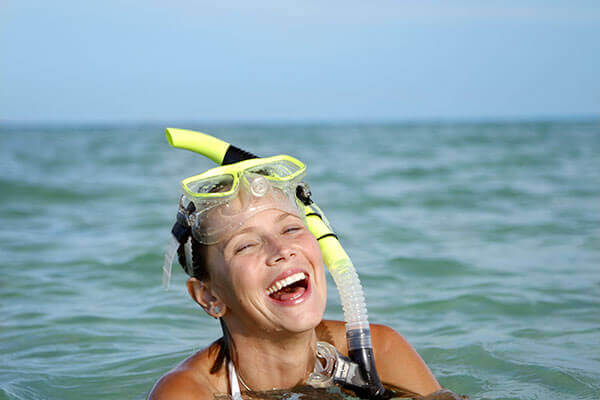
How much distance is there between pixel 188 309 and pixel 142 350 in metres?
0.88

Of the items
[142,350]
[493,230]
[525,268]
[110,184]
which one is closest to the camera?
[142,350]

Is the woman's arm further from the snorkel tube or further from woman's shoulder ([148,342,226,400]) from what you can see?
woman's shoulder ([148,342,226,400])

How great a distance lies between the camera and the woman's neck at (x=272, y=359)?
2654mm

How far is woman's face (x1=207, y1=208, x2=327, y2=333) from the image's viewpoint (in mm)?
2459

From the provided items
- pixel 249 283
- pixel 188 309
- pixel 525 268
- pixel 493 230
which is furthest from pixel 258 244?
pixel 493 230

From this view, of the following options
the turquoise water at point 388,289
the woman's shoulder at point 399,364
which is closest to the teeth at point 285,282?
the woman's shoulder at point 399,364

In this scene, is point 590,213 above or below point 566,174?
below

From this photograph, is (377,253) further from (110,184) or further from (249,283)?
(110,184)

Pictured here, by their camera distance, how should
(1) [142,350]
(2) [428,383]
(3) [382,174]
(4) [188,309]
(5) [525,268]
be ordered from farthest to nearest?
(3) [382,174] < (5) [525,268] < (4) [188,309] < (1) [142,350] < (2) [428,383]

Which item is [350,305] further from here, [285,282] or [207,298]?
[207,298]

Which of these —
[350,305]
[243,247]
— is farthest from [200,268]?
[350,305]

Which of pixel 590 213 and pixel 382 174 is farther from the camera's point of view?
pixel 382 174

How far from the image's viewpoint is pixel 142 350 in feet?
13.6

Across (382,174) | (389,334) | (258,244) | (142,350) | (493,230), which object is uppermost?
(382,174)
